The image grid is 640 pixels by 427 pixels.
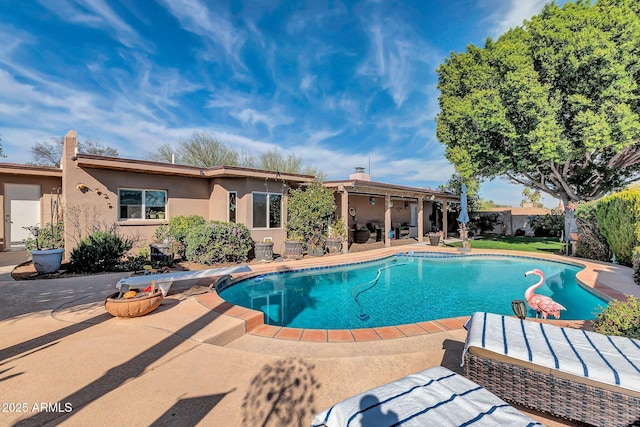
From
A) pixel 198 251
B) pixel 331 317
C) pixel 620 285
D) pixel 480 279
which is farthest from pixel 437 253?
pixel 198 251

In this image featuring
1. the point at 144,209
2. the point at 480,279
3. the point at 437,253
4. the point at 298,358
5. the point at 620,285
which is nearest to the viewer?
the point at 298,358

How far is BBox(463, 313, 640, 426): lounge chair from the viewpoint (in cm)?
224

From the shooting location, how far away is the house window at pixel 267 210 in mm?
12242

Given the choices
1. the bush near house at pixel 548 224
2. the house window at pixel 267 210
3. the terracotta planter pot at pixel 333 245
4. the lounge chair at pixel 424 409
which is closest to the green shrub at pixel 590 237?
the bush near house at pixel 548 224

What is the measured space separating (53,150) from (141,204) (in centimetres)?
1944

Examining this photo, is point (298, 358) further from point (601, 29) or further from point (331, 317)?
point (601, 29)

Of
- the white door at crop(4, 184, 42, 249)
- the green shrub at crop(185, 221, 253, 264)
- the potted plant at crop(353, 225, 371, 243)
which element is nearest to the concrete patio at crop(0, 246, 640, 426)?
the green shrub at crop(185, 221, 253, 264)

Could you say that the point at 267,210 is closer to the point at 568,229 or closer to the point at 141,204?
the point at 141,204

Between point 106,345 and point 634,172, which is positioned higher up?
point 634,172

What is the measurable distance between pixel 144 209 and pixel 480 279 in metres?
12.8

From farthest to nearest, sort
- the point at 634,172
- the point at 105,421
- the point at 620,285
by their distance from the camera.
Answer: the point at 634,172 → the point at 620,285 → the point at 105,421

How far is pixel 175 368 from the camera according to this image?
3.34 metres

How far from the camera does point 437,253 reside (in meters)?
14.2

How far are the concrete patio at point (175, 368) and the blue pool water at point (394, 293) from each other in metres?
1.97
